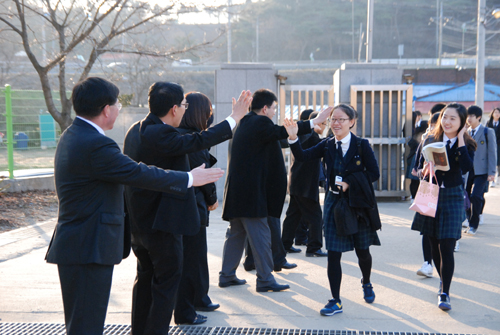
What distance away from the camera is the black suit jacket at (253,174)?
14.4ft

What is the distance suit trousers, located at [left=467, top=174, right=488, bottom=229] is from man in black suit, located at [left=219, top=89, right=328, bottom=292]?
3442mm

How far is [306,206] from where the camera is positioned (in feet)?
18.8

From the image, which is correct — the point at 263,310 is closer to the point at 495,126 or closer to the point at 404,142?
the point at 404,142

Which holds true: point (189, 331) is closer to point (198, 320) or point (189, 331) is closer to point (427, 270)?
point (198, 320)

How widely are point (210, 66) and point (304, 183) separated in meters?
41.7

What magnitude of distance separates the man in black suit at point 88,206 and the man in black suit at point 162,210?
564mm

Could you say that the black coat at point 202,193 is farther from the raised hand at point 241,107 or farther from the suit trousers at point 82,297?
the suit trousers at point 82,297

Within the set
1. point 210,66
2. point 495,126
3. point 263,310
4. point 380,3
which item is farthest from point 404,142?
point 380,3

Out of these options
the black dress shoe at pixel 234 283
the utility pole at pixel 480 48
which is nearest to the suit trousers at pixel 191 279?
the black dress shoe at pixel 234 283

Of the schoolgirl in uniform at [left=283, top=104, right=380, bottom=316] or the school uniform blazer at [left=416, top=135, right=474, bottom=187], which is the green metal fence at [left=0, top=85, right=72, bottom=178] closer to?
the schoolgirl in uniform at [left=283, top=104, right=380, bottom=316]

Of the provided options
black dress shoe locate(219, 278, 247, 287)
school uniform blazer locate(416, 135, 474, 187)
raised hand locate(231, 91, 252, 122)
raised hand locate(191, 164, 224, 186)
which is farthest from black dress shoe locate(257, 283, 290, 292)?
raised hand locate(191, 164, 224, 186)

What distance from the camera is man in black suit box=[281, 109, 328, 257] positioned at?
5656 mm

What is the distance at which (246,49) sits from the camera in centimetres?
5828

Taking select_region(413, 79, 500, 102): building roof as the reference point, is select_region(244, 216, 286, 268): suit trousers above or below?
below
